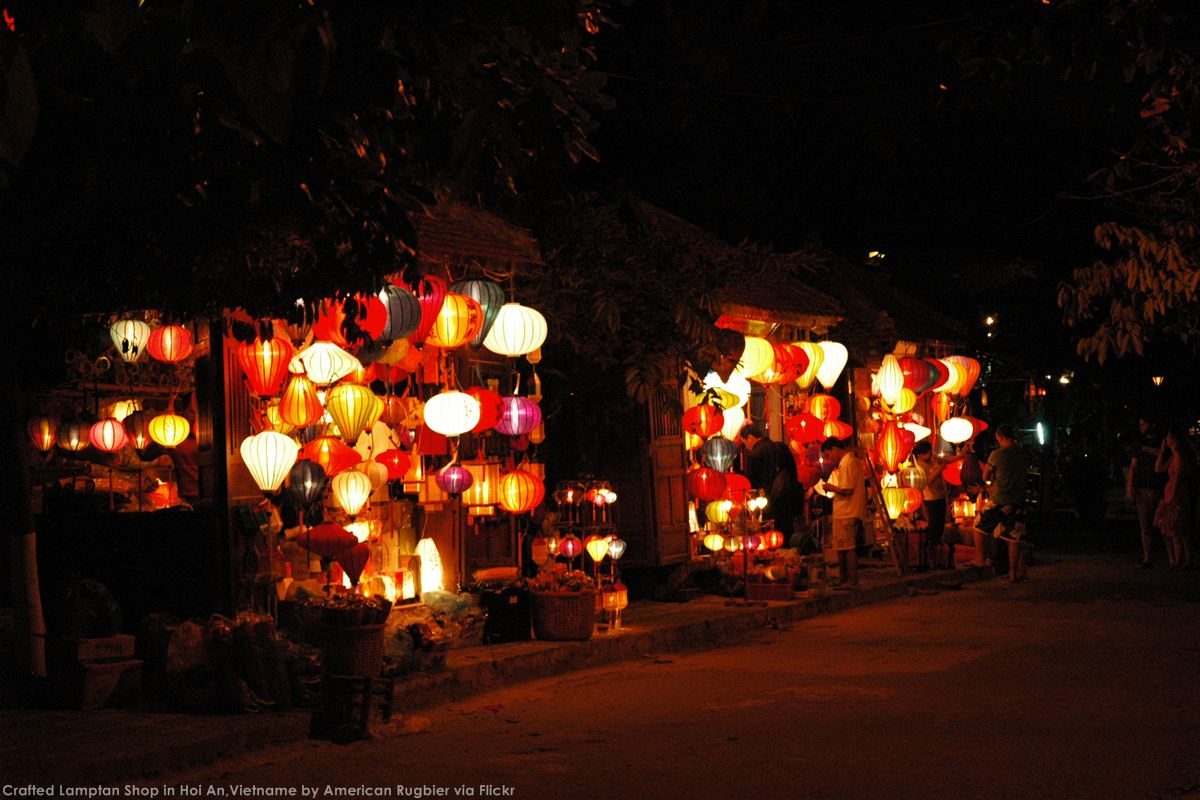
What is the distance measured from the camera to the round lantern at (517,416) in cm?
1390

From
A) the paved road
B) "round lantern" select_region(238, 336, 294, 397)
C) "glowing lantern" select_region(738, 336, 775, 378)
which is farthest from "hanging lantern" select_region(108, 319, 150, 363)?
"glowing lantern" select_region(738, 336, 775, 378)

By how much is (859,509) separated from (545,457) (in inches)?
174

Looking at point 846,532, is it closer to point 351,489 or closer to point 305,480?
point 351,489

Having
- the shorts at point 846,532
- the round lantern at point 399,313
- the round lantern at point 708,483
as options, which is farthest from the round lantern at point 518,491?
the shorts at point 846,532

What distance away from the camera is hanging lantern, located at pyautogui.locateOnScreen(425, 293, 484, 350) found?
12.4 metres

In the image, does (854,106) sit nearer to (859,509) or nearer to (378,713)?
(859,509)

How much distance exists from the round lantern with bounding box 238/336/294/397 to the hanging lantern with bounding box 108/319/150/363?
1476 millimetres

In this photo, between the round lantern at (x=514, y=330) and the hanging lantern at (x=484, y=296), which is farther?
the round lantern at (x=514, y=330)

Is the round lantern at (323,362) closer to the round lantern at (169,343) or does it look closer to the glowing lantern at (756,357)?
the round lantern at (169,343)

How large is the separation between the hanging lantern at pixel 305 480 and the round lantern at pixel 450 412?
1287mm

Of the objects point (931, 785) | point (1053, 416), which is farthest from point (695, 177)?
point (931, 785)

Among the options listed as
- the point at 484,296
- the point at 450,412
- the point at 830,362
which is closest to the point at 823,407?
the point at 830,362

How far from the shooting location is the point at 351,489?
12.5 metres

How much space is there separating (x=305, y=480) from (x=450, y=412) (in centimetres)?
157
